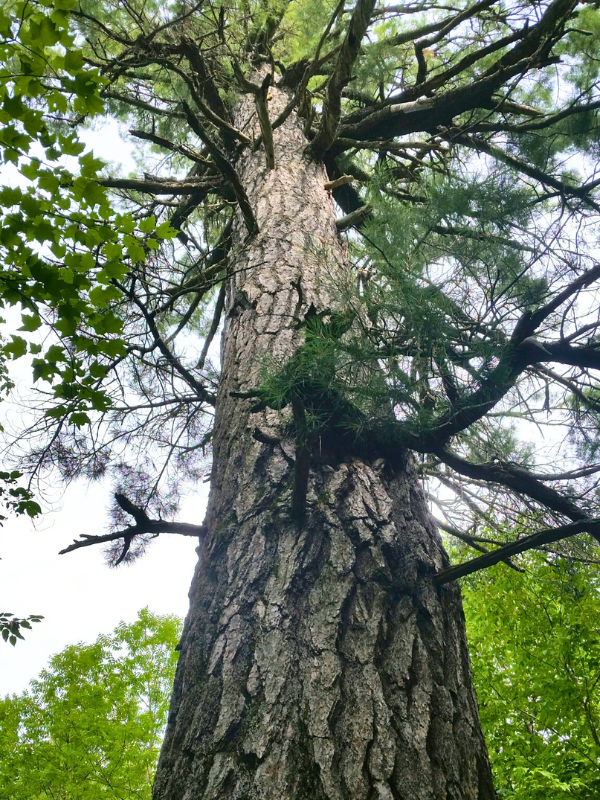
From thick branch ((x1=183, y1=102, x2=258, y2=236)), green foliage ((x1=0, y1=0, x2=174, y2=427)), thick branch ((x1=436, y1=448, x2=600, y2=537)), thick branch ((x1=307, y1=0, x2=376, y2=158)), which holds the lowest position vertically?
thick branch ((x1=436, y1=448, x2=600, y2=537))

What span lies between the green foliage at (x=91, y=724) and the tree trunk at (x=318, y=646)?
617 centimetres

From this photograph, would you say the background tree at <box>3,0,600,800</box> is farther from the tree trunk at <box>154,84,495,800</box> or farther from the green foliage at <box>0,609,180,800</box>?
the green foliage at <box>0,609,180,800</box>

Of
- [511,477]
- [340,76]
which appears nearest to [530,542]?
[511,477]

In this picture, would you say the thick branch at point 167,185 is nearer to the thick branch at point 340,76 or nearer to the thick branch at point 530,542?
the thick branch at point 340,76

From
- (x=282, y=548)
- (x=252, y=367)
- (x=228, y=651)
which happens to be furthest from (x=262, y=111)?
(x=228, y=651)

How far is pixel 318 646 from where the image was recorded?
154cm

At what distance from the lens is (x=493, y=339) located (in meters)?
1.85

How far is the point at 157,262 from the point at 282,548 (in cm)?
207

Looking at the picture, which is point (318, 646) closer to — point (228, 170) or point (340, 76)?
point (228, 170)

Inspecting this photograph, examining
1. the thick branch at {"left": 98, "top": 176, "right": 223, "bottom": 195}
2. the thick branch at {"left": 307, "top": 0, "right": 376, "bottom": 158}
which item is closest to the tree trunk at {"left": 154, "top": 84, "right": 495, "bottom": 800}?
the thick branch at {"left": 307, "top": 0, "right": 376, "bottom": 158}

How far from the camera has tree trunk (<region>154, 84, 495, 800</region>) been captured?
1.35 m

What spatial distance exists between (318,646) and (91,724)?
6953 millimetres

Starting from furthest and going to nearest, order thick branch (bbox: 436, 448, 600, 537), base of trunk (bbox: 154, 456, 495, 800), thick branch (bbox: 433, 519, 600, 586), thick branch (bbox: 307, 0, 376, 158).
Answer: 1. thick branch (bbox: 307, 0, 376, 158)
2. thick branch (bbox: 436, 448, 600, 537)
3. thick branch (bbox: 433, 519, 600, 586)
4. base of trunk (bbox: 154, 456, 495, 800)

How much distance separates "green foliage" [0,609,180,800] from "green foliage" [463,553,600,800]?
4271mm
